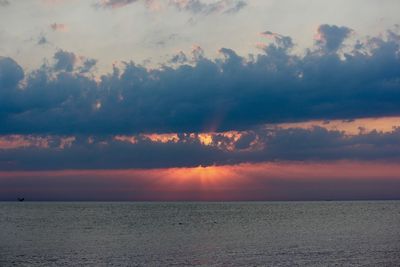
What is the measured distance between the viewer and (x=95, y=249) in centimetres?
10506

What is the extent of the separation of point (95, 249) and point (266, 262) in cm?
3747

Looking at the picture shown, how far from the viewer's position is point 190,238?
133m

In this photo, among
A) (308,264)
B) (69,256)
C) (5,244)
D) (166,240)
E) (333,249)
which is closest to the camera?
(308,264)

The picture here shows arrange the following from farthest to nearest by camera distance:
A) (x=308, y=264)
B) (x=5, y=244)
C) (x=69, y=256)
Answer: (x=5, y=244) → (x=69, y=256) → (x=308, y=264)

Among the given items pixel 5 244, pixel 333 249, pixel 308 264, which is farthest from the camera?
pixel 5 244

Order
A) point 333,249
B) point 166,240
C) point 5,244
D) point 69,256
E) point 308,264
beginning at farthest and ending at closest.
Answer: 1. point 166,240
2. point 5,244
3. point 333,249
4. point 69,256
5. point 308,264

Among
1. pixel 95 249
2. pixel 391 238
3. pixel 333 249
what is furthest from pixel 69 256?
pixel 391 238

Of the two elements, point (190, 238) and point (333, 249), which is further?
point (190, 238)

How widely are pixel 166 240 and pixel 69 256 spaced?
35.6m

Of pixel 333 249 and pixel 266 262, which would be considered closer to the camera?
pixel 266 262

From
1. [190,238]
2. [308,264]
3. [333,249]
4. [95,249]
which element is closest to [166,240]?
[190,238]

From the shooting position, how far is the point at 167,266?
8281 cm

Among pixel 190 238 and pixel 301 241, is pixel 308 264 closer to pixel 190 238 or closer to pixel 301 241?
pixel 301 241

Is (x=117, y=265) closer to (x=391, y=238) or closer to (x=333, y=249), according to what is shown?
(x=333, y=249)
